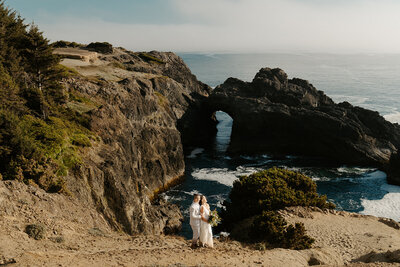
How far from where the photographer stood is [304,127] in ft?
224

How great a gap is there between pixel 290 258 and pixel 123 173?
18400mm

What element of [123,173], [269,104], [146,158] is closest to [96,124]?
[123,173]

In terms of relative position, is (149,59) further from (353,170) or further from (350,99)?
(350,99)

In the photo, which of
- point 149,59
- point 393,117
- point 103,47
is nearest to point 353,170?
point 393,117

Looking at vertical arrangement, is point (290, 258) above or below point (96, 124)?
below

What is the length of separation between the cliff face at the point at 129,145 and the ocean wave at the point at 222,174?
3835mm

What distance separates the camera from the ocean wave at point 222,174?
53.5 metres

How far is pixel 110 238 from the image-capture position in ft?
56.8

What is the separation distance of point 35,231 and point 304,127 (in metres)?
62.2

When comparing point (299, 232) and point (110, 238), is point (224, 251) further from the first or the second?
point (299, 232)

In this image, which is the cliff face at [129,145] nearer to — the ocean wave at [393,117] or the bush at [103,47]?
the bush at [103,47]

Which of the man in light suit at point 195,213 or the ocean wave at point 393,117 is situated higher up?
the man in light suit at point 195,213

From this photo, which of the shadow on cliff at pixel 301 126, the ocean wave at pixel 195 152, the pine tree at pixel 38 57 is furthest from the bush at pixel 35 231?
the shadow on cliff at pixel 301 126

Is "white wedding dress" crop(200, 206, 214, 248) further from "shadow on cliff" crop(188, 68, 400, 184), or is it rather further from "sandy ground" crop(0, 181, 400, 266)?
"shadow on cliff" crop(188, 68, 400, 184)
